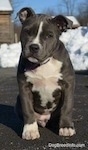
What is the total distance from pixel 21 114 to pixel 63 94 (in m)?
0.63

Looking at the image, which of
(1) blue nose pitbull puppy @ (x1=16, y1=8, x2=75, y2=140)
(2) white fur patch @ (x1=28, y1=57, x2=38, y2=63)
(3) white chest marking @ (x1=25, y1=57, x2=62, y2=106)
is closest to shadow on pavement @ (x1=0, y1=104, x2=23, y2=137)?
(1) blue nose pitbull puppy @ (x1=16, y1=8, x2=75, y2=140)

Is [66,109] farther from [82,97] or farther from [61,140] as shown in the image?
[82,97]

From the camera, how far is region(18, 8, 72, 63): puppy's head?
4949 mm

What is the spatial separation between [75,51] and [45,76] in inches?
468

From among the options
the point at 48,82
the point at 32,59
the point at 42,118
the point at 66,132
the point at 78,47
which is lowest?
the point at 78,47

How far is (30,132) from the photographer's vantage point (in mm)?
5219

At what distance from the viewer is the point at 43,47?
4977 millimetres

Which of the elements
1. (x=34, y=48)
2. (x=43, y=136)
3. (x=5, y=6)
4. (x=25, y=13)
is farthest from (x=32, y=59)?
(x=5, y=6)

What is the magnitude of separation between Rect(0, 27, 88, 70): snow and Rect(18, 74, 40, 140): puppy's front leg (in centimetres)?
956

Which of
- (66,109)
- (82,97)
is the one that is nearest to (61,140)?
(66,109)

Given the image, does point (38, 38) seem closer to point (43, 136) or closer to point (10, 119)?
point (43, 136)

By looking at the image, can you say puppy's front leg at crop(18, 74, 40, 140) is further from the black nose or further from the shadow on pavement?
the black nose

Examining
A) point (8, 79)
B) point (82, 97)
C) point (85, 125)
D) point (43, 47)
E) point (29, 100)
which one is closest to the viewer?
point (43, 47)

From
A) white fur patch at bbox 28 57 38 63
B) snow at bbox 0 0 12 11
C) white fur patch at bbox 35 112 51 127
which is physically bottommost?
snow at bbox 0 0 12 11
